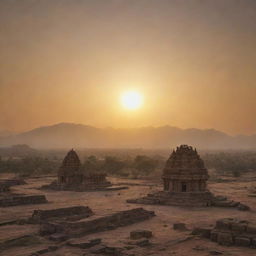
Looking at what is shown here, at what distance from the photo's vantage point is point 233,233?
16.6 m

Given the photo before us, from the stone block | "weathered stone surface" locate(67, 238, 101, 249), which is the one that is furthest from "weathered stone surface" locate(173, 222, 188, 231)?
"weathered stone surface" locate(67, 238, 101, 249)

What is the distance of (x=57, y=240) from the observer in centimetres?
1653

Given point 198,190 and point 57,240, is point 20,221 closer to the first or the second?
point 57,240

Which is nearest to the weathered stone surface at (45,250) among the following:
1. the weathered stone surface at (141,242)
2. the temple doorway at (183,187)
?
the weathered stone surface at (141,242)

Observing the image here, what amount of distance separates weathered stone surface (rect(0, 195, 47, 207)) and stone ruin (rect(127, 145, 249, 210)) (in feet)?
22.3

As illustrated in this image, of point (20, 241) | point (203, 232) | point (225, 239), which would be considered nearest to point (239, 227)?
point (225, 239)

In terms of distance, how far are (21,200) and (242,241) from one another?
17.3 meters

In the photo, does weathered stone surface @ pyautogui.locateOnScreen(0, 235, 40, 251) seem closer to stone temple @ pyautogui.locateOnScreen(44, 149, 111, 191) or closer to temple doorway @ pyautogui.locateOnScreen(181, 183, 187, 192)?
temple doorway @ pyautogui.locateOnScreen(181, 183, 187, 192)

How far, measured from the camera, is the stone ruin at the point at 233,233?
52.6 ft

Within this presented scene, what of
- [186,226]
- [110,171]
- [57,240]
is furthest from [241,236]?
[110,171]

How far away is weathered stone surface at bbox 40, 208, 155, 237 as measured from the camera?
57.5 feet

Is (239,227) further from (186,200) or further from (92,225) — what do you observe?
(186,200)

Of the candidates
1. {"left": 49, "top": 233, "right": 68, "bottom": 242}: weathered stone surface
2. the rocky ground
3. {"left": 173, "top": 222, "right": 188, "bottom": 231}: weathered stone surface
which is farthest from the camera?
{"left": 173, "top": 222, "right": 188, "bottom": 231}: weathered stone surface

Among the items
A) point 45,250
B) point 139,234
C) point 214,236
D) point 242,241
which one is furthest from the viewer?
point 139,234
